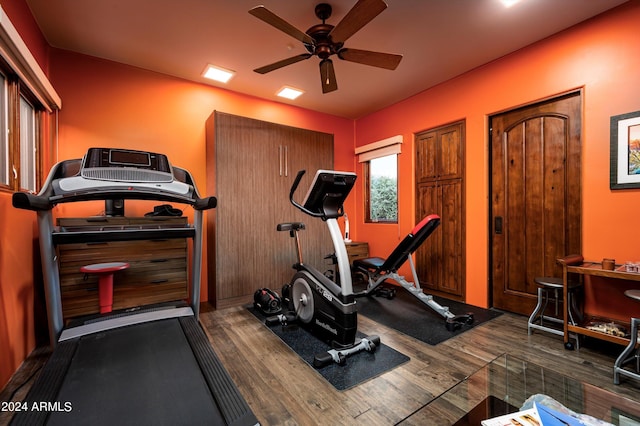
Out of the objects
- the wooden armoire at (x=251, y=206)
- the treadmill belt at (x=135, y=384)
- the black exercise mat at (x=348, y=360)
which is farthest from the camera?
the wooden armoire at (x=251, y=206)

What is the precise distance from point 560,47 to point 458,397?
10.5ft

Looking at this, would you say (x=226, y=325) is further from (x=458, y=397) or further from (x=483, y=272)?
(x=483, y=272)

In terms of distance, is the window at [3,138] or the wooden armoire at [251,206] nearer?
the window at [3,138]

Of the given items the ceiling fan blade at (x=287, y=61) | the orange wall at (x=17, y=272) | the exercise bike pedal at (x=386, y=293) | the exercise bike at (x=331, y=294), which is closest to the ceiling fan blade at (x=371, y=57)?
the ceiling fan blade at (x=287, y=61)

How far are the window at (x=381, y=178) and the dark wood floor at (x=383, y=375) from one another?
7.18 ft

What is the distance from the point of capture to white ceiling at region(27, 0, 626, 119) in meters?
2.28

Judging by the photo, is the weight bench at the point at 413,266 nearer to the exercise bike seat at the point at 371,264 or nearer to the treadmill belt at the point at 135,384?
the exercise bike seat at the point at 371,264

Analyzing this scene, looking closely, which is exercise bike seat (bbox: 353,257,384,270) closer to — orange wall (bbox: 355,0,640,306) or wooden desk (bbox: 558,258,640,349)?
orange wall (bbox: 355,0,640,306)

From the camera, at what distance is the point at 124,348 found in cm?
166

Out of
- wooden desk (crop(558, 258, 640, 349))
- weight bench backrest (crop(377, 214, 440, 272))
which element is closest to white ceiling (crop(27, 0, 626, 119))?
weight bench backrest (crop(377, 214, 440, 272))

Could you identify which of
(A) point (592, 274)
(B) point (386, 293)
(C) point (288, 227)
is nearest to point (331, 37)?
(C) point (288, 227)

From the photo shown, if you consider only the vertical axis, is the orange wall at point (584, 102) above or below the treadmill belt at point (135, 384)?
above

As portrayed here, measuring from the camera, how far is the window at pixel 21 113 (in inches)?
70.6

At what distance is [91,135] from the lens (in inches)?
118
